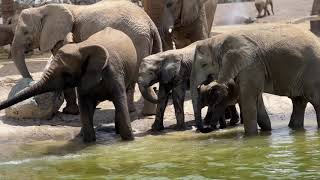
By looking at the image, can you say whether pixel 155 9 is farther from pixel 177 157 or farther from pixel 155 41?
pixel 177 157

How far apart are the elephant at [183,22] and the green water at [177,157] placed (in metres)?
3.18

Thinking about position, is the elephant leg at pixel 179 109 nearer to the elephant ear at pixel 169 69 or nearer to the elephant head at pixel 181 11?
the elephant ear at pixel 169 69

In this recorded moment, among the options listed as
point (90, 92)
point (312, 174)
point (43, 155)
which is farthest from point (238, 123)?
point (312, 174)

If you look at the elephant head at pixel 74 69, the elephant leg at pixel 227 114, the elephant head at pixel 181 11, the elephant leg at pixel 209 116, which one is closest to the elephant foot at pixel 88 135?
the elephant head at pixel 74 69

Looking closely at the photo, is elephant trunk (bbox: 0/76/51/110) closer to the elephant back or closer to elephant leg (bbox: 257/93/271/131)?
elephant leg (bbox: 257/93/271/131)

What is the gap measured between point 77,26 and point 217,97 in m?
2.76

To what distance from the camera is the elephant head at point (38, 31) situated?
12.6m

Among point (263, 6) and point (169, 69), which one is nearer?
point (169, 69)

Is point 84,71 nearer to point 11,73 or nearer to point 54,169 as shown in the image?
point 54,169

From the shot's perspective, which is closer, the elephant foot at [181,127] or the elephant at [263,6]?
the elephant foot at [181,127]

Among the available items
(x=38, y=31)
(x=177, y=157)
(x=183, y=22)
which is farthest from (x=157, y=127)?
(x=183, y=22)

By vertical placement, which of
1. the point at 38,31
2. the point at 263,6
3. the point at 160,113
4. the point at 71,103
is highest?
the point at 38,31

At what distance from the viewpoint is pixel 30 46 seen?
13.0m

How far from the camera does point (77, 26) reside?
12633 mm
